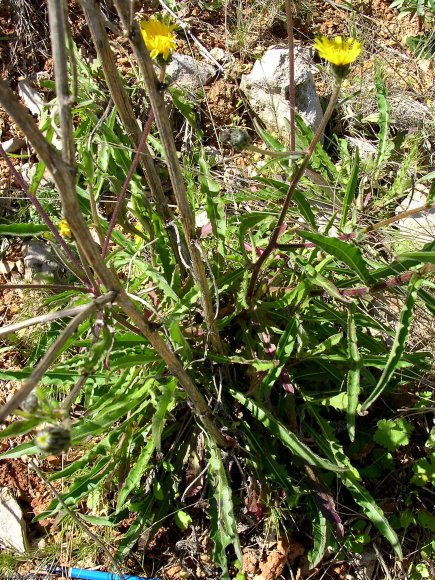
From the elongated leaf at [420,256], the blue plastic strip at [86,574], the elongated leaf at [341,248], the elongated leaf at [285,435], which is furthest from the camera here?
the blue plastic strip at [86,574]

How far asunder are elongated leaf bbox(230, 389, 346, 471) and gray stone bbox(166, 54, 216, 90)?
1819 mm

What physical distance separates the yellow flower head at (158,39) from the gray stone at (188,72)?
5.87 feet

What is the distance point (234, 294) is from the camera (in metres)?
2.30

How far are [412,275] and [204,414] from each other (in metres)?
0.80

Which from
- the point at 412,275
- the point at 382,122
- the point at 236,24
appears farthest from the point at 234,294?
the point at 236,24

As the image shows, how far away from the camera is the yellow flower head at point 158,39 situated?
4.44ft

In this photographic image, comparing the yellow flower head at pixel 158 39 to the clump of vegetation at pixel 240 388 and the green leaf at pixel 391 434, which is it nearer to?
the clump of vegetation at pixel 240 388

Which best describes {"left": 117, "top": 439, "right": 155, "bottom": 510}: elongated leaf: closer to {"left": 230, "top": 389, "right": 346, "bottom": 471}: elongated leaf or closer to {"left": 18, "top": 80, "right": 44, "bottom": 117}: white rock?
{"left": 230, "top": 389, "right": 346, "bottom": 471}: elongated leaf

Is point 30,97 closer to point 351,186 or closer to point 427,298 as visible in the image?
point 351,186

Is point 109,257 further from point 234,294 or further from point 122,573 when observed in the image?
point 122,573

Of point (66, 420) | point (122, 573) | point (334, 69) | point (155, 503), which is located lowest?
point (122, 573)

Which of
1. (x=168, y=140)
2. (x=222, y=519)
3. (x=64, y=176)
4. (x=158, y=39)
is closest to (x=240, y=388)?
(x=222, y=519)

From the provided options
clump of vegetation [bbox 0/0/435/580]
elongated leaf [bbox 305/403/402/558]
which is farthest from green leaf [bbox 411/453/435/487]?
elongated leaf [bbox 305/403/402/558]

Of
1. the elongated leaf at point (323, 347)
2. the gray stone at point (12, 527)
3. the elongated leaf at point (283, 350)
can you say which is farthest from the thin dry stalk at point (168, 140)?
the gray stone at point (12, 527)
